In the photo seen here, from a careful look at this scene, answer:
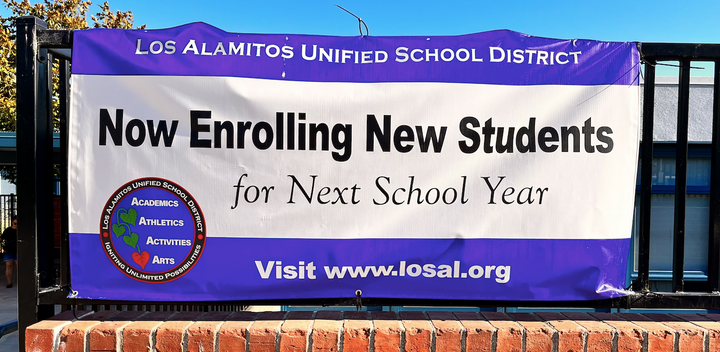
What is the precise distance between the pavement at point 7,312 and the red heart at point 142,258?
333 cm

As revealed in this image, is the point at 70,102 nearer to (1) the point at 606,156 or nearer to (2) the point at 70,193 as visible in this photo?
(2) the point at 70,193

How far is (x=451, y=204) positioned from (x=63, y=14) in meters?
17.6

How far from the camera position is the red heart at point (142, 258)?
7.13 feet

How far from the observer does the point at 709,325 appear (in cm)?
219

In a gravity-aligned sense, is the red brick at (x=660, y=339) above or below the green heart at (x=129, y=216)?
below

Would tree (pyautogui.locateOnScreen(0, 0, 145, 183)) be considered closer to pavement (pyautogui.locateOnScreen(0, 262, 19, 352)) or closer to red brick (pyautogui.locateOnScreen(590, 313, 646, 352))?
pavement (pyautogui.locateOnScreen(0, 262, 19, 352))

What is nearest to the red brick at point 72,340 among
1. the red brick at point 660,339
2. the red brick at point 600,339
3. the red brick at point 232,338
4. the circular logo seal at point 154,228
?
the circular logo seal at point 154,228

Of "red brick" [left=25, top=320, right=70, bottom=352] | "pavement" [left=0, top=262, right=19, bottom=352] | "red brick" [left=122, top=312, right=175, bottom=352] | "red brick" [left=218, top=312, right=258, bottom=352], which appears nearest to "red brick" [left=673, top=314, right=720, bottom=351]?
"red brick" [left=218, top=312, right=258, bottom=352]

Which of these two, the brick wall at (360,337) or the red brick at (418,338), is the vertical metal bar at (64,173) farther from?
the red brick at (418,338)

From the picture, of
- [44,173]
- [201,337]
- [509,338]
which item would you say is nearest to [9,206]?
[44,173]

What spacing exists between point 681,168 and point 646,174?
0.19 meters

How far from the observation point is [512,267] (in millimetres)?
2197

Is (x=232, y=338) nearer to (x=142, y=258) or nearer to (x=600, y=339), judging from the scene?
(x=142, y=258)

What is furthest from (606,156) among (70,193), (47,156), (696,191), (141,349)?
(696,191)
